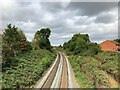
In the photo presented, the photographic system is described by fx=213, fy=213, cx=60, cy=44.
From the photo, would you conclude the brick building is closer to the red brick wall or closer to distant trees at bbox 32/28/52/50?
the red brick wall

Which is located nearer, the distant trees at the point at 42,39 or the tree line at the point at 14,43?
the tree line at the point at 14,43

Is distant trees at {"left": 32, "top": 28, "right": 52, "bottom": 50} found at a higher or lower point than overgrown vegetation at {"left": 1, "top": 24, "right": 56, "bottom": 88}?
higher

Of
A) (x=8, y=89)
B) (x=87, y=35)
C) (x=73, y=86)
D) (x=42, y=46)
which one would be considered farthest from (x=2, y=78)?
(x=87, y=35)

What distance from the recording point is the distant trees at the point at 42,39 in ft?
287

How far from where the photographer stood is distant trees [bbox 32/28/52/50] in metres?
87.6

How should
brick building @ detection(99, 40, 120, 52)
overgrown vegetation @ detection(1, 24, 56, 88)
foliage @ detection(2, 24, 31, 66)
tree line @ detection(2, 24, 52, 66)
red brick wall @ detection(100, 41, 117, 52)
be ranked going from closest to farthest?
overgrown vegetation @ detection(1, 24, 56, 88), tree line @ detection(2, 24, 52, 66), foliage @ detection(2, 24, 31, 66), brick building @ detection(99, 40, 120, 52), red brick wall @ detection(100, 41, 117, 52)

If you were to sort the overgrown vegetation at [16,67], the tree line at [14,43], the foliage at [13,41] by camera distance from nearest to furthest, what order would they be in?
the overgrown vegetation at [16,67] < the tree line at [14,43] < the foliage at [13,41]

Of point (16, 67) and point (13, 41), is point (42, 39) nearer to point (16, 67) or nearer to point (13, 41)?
point (13, 41)

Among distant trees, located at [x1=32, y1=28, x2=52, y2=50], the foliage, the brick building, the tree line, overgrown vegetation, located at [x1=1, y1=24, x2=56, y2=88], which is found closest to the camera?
overgrown vegetation, located at [x1=1, y1=24, x2=56, y2=88]

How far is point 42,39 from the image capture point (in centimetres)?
9200

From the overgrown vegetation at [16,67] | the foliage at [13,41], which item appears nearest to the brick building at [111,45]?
the overgrown vegetation at [16,67]

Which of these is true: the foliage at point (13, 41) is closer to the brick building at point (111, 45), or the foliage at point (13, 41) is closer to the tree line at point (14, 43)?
the tree line at point (14, 43)

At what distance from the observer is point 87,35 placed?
95125 millimetres

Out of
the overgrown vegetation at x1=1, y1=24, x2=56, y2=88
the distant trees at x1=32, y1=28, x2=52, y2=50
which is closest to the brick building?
the distant trees at x1=32, y1=28, x2=52, y2=50
